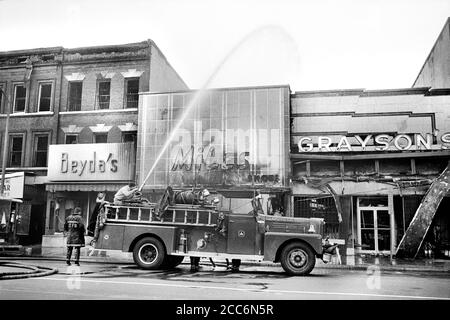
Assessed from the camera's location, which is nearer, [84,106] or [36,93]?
[36,93]

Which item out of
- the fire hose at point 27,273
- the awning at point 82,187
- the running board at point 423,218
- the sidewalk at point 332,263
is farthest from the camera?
the running board at point 423,218

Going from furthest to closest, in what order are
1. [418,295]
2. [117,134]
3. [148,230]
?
[117,134]
[148,230]
[418,295]

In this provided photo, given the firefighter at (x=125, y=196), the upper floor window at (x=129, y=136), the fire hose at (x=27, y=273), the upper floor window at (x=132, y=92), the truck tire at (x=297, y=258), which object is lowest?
the fire hose at (x=27, y=273)

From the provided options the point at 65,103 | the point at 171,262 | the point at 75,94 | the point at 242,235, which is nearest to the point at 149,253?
the point at 171,262

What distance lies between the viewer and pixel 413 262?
15.1 metres

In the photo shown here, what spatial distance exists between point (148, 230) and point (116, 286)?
331 cm

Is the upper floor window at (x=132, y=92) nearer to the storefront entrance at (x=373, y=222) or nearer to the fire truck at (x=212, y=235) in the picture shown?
the fire truck at (x=212, y=235)

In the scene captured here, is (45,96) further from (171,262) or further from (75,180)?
(171,262)

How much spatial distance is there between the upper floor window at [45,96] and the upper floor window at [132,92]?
410 cm

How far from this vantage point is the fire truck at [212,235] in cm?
1122

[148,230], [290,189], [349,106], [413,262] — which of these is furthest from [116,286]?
[349,106]

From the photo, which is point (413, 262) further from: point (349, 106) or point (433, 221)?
point (349, 106)

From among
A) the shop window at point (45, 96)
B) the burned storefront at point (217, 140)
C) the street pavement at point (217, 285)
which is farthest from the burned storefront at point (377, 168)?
the shop window at point (45, 96)

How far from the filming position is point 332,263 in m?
14.2
